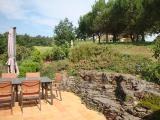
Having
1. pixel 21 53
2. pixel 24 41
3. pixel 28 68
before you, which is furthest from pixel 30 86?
pixel 24 41

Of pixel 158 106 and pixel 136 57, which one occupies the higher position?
pixel 136 57

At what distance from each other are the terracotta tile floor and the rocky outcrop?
40 cm

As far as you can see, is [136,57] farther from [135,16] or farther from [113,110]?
[135,16]

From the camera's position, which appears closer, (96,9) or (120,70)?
(120,70)

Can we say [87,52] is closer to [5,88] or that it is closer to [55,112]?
[55,112]

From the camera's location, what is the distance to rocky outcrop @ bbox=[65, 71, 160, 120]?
6.90m

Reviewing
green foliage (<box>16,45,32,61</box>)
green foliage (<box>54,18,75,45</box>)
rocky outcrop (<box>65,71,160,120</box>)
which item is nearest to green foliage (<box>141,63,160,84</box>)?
rocky outcrop (<box>65,71,160,120</box>)

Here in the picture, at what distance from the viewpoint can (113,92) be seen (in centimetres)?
965

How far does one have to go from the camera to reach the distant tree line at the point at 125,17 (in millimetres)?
25316

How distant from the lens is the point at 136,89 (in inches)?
338

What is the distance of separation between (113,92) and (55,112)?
3.11 meters

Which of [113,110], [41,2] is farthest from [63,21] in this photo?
[113,110]

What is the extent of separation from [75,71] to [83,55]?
2.75 metres

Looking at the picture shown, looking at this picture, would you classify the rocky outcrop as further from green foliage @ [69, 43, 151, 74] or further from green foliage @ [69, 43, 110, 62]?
green foliage @ [69, 43, 110, 62]
